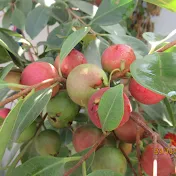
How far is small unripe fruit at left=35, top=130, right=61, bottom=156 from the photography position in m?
0.52

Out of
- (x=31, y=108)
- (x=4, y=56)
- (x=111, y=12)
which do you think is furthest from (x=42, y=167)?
(x=111, y=12)

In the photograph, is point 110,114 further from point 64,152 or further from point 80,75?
point 64,152

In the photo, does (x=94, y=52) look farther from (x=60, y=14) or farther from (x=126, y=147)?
(x=60, y=14)

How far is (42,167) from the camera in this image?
0.42 m

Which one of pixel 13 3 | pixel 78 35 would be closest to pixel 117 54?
pixel 78 35

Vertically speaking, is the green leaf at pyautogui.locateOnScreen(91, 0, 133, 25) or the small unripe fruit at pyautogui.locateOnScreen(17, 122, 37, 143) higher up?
the green leaf at pyautogui.locateOnScreen(91, 0, 133, 25)

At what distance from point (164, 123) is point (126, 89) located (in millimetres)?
142

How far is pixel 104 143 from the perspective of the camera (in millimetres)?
499

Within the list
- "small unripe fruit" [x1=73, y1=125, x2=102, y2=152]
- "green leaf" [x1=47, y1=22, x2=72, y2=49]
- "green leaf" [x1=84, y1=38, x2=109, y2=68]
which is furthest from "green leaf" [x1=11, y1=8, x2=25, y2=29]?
"small unripe fruit" [x1=73, y1=125, x2=102, y2=152]

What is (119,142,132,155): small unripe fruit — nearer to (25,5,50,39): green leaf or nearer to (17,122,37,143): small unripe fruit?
(17,122,37,143): small unripe fruit

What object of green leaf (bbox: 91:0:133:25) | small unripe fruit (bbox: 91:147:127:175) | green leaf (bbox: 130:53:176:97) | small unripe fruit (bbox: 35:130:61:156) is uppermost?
green leaf (bbox: 130:53:176:97)

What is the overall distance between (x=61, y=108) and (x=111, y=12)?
23cm

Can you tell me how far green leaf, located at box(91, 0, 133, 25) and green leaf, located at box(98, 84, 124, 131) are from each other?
0.86 ft

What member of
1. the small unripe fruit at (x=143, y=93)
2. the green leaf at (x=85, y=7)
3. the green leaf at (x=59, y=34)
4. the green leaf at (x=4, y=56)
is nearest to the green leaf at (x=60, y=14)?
the green leaf at (x=85, y=7)
